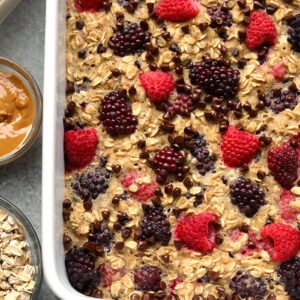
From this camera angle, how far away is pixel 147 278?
2045 mm

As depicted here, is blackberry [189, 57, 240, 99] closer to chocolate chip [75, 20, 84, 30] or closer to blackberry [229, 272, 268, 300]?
chocolate chip [75, 20, 84, 30]

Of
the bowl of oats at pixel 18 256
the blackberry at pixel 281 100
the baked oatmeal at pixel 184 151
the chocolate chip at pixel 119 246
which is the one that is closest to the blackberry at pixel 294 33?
the baked oatmeal at pixel 184 151

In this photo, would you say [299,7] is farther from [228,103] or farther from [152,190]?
[152,190]

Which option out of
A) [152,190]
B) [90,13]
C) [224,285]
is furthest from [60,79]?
[224,285]

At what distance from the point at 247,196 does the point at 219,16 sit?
49 centimetres

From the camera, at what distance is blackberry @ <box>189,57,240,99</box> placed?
81.6 inches

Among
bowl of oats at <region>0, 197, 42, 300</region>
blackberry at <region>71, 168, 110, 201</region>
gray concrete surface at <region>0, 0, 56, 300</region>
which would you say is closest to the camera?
blackberry at <region>71, 168, 110, 201</region>

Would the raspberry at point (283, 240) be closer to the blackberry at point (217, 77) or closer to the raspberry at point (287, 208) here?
the raspberry at point (287, 208)

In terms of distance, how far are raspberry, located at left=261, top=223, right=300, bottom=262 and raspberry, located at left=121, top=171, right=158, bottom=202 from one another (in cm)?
31

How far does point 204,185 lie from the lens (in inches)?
81.9

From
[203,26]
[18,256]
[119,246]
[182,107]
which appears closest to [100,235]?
[119,246]

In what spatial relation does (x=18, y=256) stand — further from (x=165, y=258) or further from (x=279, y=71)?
(x=279, y=71)

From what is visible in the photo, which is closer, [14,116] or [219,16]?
[219,16]

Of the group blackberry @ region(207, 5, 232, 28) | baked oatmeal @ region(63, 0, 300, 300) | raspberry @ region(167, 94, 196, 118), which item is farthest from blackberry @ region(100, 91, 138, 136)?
blackberry @ region(207, 5, 232, 28)
